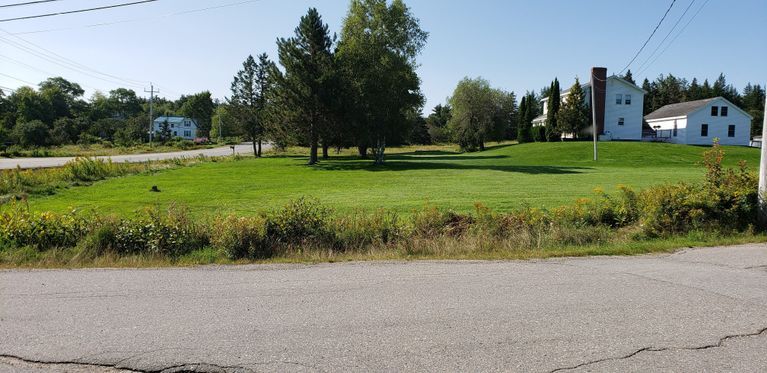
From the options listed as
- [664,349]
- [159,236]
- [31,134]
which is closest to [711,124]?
[159,236]

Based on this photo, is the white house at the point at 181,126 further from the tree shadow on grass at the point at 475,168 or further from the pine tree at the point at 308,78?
the tree shadow on grass at the point at 475,168

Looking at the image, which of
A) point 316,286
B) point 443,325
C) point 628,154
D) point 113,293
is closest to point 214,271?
point 113,293

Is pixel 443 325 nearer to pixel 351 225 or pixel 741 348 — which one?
pixel 741 348

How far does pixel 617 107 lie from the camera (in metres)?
67.2

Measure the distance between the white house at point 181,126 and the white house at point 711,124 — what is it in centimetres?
11884

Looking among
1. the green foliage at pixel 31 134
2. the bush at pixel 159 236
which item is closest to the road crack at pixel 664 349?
the bush at pixel 159 236

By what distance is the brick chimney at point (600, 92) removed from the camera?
65.1 metres

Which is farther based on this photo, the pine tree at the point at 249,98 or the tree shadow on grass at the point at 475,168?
the pine tree at the point at 249,98

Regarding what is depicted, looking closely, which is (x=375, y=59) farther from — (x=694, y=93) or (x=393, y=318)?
(x=694, y=93)

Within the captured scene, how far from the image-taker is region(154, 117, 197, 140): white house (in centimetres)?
14012

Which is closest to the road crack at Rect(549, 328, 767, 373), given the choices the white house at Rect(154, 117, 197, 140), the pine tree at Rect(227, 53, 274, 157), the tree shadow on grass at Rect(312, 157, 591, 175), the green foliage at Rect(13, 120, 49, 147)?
the tree shadow on grass at Rect(312, 157, 591, 175)

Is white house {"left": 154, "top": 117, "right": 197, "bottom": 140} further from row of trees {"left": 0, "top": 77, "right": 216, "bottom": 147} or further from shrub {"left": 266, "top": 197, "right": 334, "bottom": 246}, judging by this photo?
shrub {"left": 266, "top": 197, "right": 334, "bottom": 246}

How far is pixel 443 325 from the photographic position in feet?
15.8

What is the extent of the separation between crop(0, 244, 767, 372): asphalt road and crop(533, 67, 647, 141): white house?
211ft
